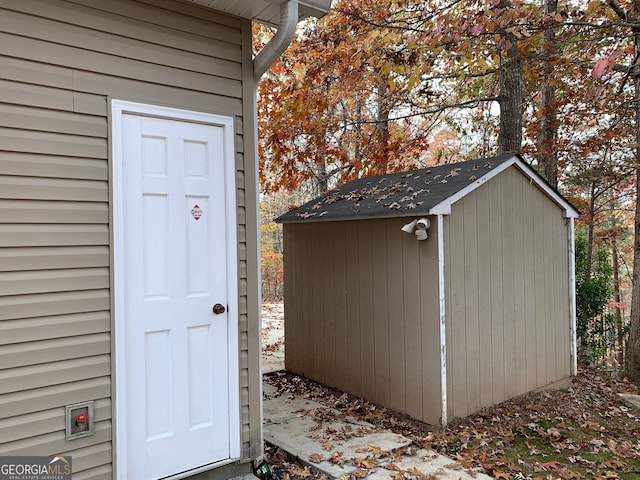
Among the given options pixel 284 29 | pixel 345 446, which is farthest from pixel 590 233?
pixel 284 29

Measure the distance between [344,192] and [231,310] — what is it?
10.3 ft

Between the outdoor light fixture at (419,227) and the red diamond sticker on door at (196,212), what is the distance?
188 cm

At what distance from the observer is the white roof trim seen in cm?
385

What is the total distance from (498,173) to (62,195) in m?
3.70

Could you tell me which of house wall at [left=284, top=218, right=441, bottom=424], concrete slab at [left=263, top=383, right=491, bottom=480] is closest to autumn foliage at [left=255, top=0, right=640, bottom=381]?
house wall at [left=284, top=218, right=441, bottom=424]

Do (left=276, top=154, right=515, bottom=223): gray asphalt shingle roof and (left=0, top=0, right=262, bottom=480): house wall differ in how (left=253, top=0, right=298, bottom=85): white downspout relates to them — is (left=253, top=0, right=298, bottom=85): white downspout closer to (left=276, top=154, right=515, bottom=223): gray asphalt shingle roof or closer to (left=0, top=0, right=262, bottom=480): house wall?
(left=0, top=0, right=262, bottom=480): house wall

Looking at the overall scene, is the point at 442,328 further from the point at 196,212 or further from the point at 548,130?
the point at 548,130

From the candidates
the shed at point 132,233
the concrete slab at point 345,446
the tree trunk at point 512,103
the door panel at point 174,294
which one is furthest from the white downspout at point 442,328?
the tree trunk at point 512,103

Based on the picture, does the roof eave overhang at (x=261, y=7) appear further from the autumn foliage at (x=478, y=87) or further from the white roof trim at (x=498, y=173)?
the autumn foliage at (x=478, y=87)

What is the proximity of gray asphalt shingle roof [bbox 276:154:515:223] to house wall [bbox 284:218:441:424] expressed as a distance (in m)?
0.13

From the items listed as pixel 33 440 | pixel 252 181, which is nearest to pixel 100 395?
pixel 33 440

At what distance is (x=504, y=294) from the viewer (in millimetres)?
4434

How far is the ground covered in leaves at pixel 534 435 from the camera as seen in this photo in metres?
3.19

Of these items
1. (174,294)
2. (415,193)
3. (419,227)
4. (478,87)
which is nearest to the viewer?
(174,294)
